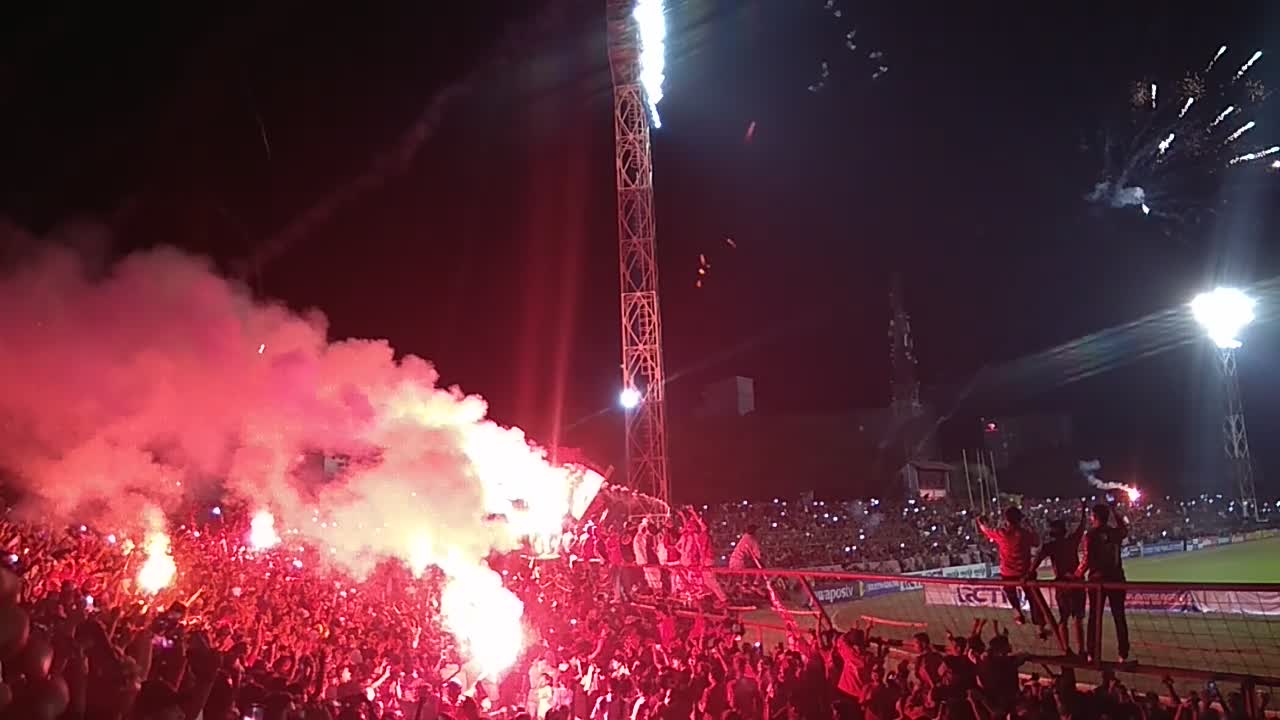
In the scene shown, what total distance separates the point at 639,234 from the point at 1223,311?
Answer: 71.0 ft

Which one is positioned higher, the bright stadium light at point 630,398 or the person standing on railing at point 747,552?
the bright stadium light at point 630,398

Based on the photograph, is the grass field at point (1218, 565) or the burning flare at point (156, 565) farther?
the grass field at point (1218, 565)

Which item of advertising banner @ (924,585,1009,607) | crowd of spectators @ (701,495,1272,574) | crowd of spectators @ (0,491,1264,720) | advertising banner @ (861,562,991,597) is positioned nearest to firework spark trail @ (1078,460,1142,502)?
crowd of spectators @ (701,495,1272,574)

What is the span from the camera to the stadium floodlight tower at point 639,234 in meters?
18.5

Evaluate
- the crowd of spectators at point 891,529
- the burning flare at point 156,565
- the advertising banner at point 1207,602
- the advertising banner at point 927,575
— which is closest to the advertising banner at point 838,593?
the advertising banner at point 927,575

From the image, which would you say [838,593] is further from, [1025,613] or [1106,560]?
[1106,560]

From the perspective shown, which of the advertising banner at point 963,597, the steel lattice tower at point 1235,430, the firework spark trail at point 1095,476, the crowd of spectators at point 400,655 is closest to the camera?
the crowd of spectators at point 400,655

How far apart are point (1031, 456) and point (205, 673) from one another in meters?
52.4

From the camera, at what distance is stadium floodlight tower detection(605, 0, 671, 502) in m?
18.5

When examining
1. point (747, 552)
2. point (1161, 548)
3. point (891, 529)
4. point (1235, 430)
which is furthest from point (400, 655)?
point (1235, 430)

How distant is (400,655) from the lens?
8.88 metres

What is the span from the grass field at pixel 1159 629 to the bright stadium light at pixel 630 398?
16.7ft

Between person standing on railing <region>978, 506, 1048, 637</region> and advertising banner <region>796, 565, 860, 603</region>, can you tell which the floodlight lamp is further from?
person standing on railing <region>978, 506, 1048, 637</region>

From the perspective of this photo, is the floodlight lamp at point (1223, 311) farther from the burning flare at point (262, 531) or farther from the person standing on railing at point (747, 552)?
the burning flare at point (262, 531)
